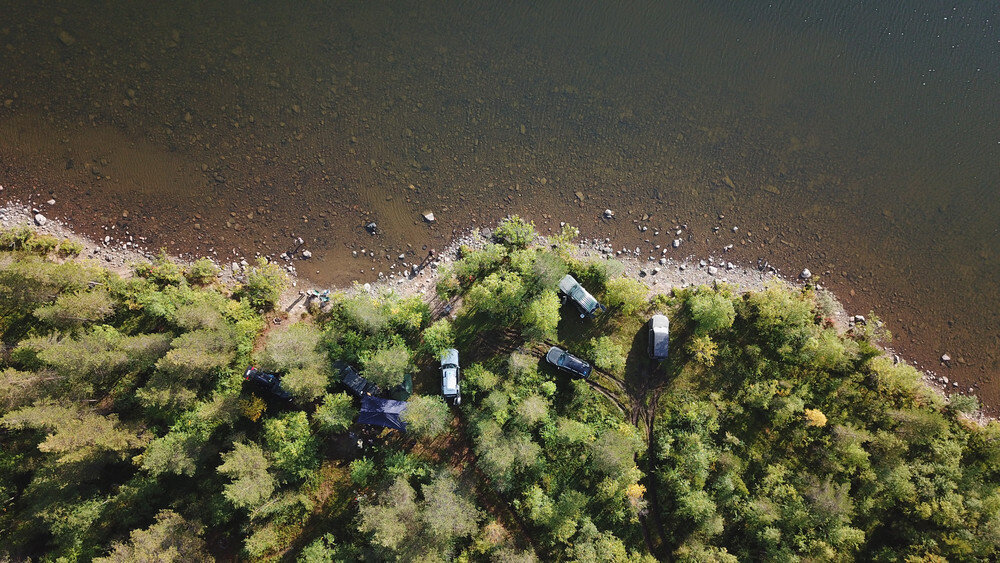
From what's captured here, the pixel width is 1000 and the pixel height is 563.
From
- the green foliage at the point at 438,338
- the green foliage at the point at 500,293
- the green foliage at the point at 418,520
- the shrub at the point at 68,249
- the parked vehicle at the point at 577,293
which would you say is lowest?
the green foliage at the point at 418,520

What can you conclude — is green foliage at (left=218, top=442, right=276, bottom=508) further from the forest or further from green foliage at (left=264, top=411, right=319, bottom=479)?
green foliage at (left=264, top=411, right=319, bottom=479)

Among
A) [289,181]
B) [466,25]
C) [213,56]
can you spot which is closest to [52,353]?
[289,181]

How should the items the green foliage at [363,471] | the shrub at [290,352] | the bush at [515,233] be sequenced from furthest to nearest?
the bush at [515,233] < the green foliage at [363,471] < the shrub at [290,352]

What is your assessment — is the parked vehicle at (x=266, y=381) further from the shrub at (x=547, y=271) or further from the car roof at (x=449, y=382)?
the shrub at (x=547, y=271)

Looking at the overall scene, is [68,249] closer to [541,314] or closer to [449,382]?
[449,382]

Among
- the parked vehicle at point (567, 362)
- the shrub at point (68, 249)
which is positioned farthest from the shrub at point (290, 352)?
the shrub at point (68, 249)

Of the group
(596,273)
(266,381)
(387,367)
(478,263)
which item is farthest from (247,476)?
(596,273)
